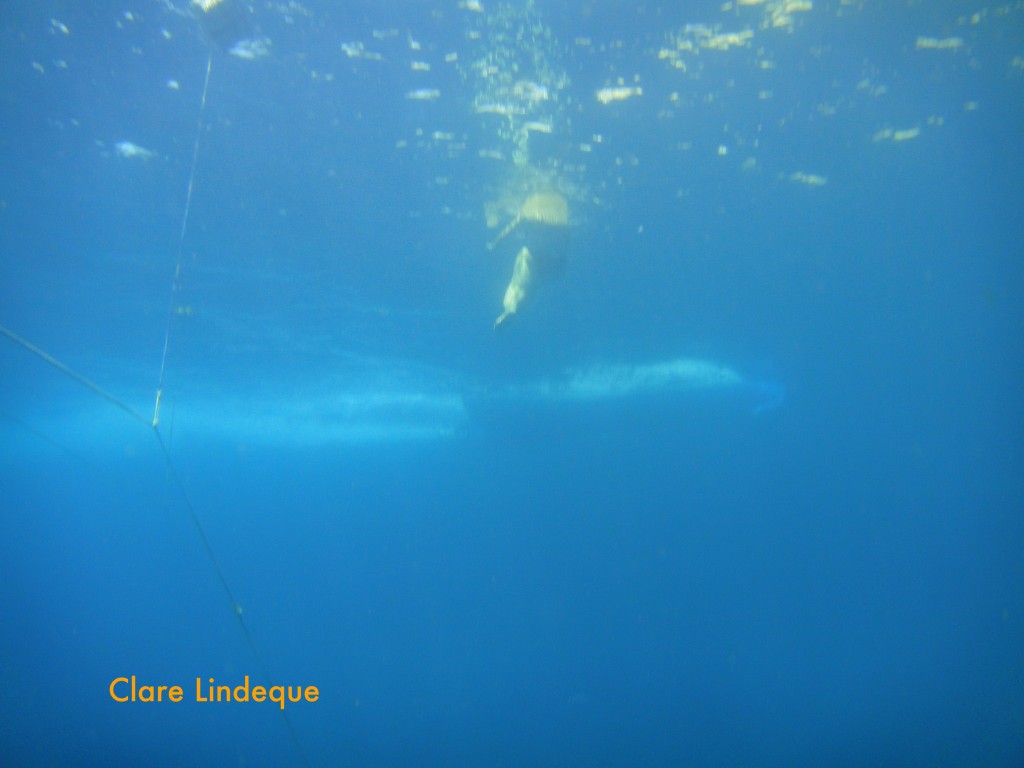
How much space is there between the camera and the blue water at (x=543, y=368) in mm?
7934

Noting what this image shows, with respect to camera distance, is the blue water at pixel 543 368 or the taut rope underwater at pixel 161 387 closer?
the taut rope underwater at pixel 161 387

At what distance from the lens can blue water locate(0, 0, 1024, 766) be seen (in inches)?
312

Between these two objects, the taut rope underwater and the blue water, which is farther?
the blue water

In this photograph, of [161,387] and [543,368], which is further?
[543,368]

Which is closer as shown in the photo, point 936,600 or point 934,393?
point 934,393

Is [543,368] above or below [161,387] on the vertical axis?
above

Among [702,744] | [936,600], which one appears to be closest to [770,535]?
[936,600]

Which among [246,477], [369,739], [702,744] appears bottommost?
[702,744]

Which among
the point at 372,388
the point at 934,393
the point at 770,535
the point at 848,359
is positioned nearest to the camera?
the point at 848,359

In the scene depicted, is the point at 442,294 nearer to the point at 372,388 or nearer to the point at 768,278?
the point at 768,278

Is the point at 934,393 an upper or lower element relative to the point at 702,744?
upper

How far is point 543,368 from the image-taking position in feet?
66.2

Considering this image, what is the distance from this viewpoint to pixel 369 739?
25.1m

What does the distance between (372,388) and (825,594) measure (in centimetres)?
2550
